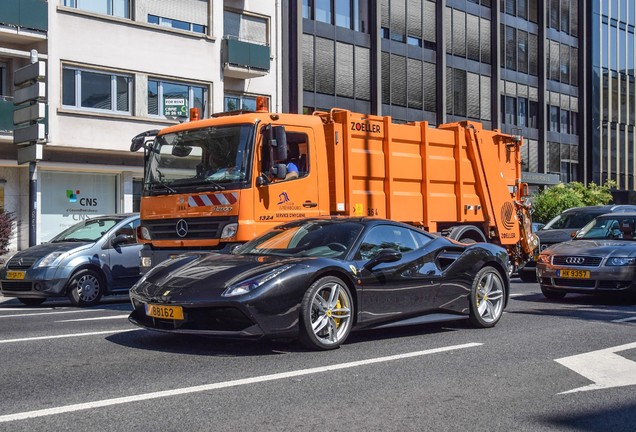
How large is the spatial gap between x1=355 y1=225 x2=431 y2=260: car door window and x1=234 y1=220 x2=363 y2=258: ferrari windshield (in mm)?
135

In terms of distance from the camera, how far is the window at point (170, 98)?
26.7m

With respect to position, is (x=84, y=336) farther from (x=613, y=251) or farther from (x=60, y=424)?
(x=613, y=251)

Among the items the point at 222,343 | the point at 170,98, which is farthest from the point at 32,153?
the point at 222,343

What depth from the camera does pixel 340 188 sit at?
12648mm

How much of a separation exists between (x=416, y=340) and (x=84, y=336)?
11.4ft

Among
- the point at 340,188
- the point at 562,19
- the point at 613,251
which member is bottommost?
the point at 613,251

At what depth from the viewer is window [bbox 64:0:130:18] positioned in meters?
25.2

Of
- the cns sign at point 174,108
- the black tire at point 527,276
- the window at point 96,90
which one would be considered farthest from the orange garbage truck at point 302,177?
the cns sign at point 174,108

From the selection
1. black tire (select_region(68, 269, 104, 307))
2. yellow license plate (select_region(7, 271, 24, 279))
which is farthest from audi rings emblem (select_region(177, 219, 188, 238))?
yellow license plate (select_region(7, 271, 24, 279))

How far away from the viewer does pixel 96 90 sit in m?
25.4

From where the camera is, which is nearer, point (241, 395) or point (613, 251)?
point (241, 395)

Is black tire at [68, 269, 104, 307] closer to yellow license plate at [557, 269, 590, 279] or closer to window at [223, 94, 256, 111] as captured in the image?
yellow license plate at [557, 269, 590, 279]

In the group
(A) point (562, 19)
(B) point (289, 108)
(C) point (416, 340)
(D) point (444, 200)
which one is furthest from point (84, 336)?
(A) point (562, 19)

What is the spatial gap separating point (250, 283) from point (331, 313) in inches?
35.6
